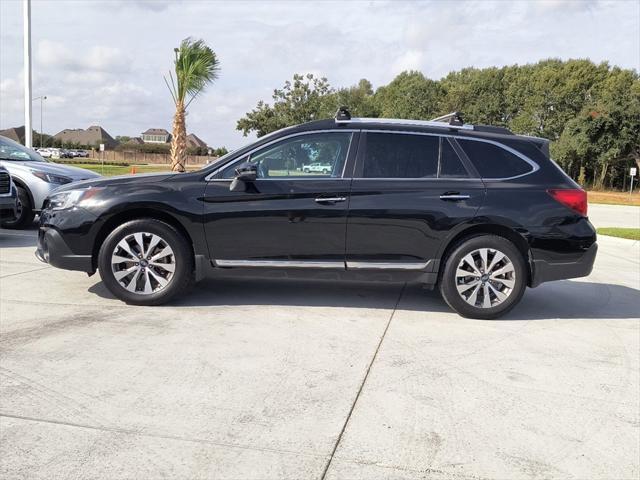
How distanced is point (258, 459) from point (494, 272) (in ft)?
10.8

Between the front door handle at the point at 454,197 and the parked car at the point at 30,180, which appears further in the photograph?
the parked car at the point at 30,180

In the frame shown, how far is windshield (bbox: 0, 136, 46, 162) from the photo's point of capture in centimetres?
1047

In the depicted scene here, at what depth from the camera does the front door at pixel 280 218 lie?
5.32 metres

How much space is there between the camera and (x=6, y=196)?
29.2 ft

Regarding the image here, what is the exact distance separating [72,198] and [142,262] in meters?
0.93

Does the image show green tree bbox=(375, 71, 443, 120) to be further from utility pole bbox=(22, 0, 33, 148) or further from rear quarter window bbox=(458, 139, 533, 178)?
rear quarter window bbox=(458, 139, 533, 178)

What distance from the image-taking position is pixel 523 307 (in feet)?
19.9

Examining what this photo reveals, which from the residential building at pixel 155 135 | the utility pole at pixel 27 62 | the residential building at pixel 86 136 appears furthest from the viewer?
the residential building at pixel 155 135

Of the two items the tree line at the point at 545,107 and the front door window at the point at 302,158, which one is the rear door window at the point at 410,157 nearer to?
the front door window at the point at 302,158

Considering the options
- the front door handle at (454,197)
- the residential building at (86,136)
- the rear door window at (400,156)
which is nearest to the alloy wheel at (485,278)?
the front door handle at (454,197)

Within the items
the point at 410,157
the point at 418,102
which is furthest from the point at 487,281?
the point at 418,102

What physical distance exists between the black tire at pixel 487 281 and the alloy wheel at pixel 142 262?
2.60 m

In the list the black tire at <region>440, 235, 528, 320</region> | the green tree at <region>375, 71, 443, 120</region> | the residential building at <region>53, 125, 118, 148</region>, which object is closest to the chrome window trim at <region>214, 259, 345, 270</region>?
the black tire at <region>440, 235, 528, 320</region>

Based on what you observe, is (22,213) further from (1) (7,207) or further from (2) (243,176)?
(2) (243,176)
